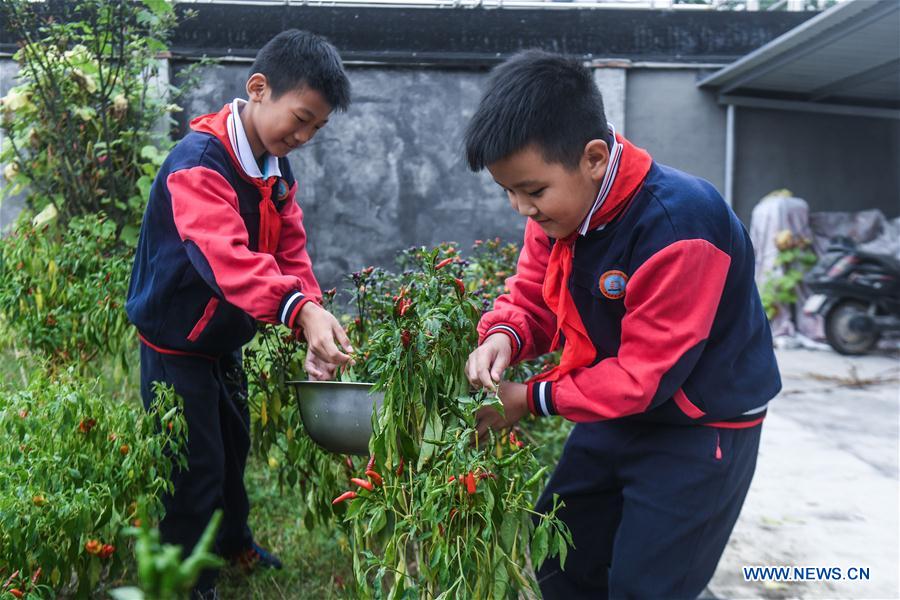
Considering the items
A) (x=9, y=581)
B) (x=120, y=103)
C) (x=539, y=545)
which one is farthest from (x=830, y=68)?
(x=9, y=581)

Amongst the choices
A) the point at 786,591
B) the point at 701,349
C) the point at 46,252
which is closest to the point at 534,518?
the point at 701,349

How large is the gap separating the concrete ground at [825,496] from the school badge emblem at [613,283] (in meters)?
1.54

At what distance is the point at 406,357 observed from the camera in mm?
1693

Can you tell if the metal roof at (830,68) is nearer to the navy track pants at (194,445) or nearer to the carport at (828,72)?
the carport at (828,72)

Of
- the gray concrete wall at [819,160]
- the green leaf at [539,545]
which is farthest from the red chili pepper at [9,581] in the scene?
the gray concrete wall at [819,160]

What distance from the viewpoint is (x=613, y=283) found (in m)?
1.88

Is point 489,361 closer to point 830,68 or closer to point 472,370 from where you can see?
point 472,370

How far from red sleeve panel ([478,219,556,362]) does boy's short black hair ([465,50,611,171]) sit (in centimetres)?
38

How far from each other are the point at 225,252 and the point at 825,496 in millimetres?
3097

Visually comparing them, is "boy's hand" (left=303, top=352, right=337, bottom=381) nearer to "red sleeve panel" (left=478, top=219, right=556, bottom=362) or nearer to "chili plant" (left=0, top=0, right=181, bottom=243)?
"red sleeve panel" (left=478, top=219, right=556, bottom=362)

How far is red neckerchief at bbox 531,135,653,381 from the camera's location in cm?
185

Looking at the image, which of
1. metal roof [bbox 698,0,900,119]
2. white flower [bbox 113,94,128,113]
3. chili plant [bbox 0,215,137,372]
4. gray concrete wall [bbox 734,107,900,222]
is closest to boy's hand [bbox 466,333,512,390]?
chili plant [bbox 0,215,137,372]

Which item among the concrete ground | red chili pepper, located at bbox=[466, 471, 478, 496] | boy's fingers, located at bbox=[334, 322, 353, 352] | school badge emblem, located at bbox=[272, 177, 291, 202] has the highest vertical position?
school badge emblem, located at bbox=[272, 177, 291, 202]

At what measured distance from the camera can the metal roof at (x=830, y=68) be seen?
639 cm
